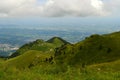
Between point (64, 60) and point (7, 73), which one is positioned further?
point (64, 60)

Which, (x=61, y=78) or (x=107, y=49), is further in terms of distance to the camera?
(x=107, y=49)

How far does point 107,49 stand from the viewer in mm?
79812

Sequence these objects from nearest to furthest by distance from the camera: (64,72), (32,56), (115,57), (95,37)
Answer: (64,72), (115,57), (95,37), (32,56)

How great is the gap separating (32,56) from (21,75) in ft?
363

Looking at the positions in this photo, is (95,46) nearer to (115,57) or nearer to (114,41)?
(114,41)

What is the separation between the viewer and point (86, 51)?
85375 millimetres

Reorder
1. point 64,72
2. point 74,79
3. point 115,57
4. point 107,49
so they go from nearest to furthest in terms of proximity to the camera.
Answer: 1. point 74,79
2. point 64,72
3. point 115,57
4. point 107,49

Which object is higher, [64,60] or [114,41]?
[114,41]

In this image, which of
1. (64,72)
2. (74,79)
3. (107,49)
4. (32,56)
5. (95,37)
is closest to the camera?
(74,79)

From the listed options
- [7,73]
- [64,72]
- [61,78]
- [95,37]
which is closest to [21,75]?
[7,73]

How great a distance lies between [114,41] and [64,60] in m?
16.7

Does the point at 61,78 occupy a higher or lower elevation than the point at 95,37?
lower

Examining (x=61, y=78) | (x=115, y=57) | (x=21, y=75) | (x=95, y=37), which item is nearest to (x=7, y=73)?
(x=21, y=75)

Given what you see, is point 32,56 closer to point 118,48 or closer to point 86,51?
point 86,51
